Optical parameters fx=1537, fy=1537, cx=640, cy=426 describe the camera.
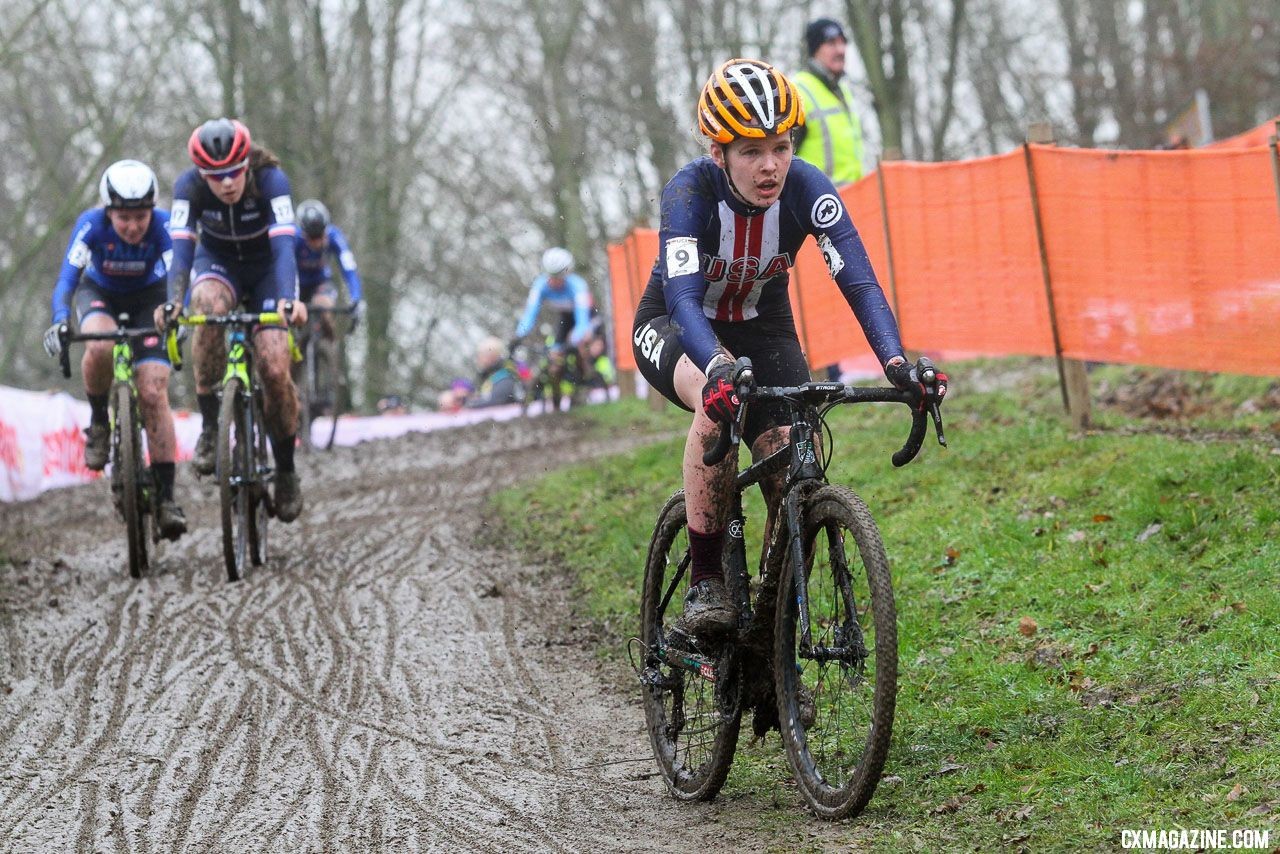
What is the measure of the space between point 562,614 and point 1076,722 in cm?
378

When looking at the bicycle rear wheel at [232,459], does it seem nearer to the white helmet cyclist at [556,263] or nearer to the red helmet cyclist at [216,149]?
the red helmet cyclist at [216,149]

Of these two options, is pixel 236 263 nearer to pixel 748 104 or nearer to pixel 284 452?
pixel 284 452

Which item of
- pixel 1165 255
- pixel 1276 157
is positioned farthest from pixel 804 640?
pixel 1165 255

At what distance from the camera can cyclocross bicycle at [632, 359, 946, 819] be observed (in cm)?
459

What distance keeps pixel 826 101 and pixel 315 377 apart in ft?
24.9

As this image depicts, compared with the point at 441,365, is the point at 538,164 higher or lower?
higher

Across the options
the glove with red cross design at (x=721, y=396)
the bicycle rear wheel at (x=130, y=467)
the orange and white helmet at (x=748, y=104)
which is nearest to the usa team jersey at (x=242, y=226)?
the bicycle rear wheel at (x=130, y=467)

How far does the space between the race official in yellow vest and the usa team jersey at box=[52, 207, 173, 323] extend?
15.1 ft

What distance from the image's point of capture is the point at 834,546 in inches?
189

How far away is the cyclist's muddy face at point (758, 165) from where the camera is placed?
5195 millimetres

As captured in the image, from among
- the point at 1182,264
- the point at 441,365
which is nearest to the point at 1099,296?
the point at 1182,264

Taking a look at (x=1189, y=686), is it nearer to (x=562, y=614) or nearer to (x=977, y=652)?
(x=977, y=652)

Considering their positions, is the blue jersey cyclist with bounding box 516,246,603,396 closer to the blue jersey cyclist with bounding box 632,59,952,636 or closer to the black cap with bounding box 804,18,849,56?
the black cap with bounding box 804,18,849,56

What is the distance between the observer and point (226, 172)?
9.44 meters
